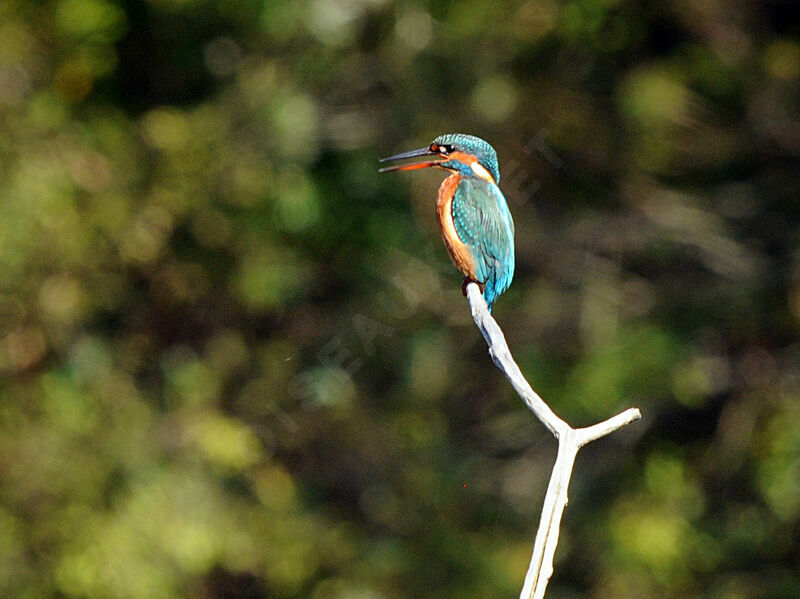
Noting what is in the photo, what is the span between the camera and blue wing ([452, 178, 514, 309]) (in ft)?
6.83

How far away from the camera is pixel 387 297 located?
18.6ft

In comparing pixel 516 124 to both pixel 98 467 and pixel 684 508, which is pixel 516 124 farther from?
pixel 98 467

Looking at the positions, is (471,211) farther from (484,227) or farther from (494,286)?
(494,286)

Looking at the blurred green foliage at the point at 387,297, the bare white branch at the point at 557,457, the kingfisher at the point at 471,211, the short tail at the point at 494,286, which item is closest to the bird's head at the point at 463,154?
the kingfisher at the point at 471,211

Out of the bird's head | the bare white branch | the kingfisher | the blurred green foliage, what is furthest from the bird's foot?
the blurred green foliage

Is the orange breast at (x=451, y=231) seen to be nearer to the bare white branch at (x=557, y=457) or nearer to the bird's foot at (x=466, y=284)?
the bird's foot at (x=466, y=284)

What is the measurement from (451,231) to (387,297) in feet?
11.8

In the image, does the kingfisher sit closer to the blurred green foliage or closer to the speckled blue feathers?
the speckled blue feathers

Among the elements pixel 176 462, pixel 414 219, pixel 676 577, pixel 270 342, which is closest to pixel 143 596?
pixel 176 462

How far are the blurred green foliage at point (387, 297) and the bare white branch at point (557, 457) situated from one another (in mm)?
3999

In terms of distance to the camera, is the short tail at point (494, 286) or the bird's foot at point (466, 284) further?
the short tail at point (494, 286)

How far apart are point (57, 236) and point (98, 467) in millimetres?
1087

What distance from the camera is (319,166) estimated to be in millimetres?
5746

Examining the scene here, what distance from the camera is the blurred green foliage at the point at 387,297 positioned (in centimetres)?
541
